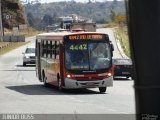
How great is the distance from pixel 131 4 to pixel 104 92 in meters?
23.4

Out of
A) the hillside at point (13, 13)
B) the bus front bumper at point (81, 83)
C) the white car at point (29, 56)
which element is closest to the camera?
the bus front bumper at point (81, 83)

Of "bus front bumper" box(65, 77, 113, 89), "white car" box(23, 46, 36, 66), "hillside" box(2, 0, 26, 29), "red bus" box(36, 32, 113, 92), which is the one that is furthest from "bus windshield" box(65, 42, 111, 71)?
"hillside" box(2, 0, 26, 29)

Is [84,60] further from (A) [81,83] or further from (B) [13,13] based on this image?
(B) [13,13]

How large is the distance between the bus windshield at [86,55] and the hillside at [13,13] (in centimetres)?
12836

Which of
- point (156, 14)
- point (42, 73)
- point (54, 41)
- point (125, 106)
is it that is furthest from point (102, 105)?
point (156, 14)

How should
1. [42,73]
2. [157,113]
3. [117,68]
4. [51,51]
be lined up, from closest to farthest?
[157,113], [51,51], [42,73], [117,68]

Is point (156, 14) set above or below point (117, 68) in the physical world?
above

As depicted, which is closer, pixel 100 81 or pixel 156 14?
pixel 156 14

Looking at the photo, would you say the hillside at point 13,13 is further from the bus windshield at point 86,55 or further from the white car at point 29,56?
the bus windshield at point 86,55

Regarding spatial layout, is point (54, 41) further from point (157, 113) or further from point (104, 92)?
point (157, 113)

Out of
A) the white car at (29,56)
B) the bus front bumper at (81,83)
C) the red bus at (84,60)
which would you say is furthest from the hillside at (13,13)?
the bus front bumper at (81,83)

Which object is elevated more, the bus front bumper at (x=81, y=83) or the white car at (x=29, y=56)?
the bus front bumper at (x=81, y=83)

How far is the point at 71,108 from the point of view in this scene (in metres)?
17.5

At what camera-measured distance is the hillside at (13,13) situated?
153400 mm
